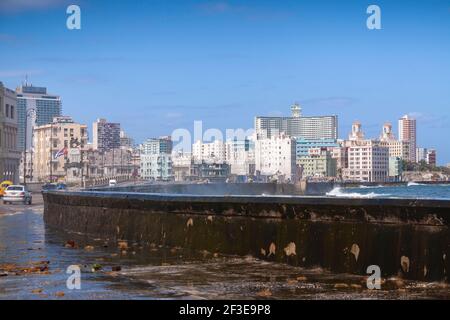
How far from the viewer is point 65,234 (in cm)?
1689

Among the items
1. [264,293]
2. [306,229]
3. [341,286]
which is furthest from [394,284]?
[306,229]

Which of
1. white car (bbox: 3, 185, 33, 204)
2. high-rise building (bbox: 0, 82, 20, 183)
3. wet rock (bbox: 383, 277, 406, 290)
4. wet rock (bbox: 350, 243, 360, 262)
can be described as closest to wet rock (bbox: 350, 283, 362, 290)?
wet rock (bbox: 383, 277, 406, 290)

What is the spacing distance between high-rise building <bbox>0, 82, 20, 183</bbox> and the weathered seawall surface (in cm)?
10290

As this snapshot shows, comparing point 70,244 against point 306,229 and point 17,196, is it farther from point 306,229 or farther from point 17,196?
point 17,196

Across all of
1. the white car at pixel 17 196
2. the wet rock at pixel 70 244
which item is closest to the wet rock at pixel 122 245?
the wet rock at pixel 70 244

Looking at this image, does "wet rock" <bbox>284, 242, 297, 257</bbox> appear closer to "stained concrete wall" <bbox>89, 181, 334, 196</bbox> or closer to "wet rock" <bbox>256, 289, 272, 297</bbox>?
"wet rock" <bbox>256, 289, 272, 297</bbox>

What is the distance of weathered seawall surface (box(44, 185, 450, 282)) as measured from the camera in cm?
827

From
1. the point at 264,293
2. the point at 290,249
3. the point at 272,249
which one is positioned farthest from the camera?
the point at 272,249

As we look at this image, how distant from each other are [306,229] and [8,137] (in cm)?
11870

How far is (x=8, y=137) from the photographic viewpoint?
123 m

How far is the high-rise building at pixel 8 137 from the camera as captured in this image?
116m
